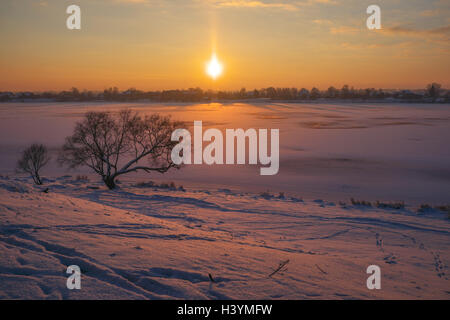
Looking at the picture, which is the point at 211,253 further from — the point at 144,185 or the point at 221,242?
the point at 144,185

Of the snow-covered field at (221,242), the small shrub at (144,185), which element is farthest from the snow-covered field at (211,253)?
the small shrub at (144,185)

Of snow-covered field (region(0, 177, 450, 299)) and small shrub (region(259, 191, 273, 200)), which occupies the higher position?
snow-covered field (region(0, 177, 450, 299))

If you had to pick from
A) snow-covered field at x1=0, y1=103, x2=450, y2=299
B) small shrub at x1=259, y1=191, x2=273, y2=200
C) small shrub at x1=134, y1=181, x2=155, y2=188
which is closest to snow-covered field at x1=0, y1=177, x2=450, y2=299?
snow-covered field at x1=0, y1=103, x2=450, y2=299

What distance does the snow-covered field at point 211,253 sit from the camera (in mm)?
5121

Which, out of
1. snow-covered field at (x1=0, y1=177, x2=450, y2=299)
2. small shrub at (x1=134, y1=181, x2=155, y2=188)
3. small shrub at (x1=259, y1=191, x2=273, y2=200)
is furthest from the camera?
small shrub at (x1=134, y1=181, x2=155, y2=188)

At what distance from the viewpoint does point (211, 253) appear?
668cm

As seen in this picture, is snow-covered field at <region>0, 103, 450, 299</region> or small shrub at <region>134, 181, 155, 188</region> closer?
snow-covered field at <region>0, 103, 450, 299</region>

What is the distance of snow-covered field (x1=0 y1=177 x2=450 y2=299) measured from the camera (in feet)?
16.8

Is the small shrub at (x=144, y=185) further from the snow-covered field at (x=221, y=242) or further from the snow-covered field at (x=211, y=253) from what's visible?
the snow-covered field at (x=211, y=253)

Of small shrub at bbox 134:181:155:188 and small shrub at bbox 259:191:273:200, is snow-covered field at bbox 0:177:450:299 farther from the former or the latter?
small shrub at bbox 134:181:155:188

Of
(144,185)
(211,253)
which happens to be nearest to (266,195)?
(144,185)

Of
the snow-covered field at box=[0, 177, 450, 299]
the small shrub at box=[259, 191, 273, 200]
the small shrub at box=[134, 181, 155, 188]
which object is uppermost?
the snow-covered field at box=[0, 177, 450, 299]
